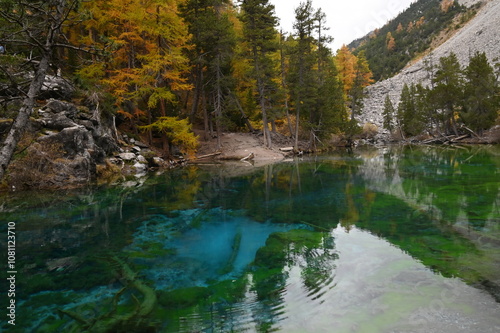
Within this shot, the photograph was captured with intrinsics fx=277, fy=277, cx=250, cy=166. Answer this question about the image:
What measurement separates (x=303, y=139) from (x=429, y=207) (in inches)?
Answer: 1079

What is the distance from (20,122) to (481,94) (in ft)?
145

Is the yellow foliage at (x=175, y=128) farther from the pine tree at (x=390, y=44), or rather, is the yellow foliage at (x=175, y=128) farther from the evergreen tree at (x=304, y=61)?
the pine tree at (x=390, y=44)

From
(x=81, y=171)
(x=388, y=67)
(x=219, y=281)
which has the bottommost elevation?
(x=219, y=281)

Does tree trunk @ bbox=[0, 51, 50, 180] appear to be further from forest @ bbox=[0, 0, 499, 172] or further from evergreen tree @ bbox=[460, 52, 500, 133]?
evergreen tree @ bbox=[460, 52, 500, 133]

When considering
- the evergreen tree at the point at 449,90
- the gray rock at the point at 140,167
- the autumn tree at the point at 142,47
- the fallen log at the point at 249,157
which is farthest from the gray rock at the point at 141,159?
the evergreen tree at the point at 449,90

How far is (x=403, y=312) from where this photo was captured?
3.71m

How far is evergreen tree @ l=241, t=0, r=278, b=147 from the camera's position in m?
27.0

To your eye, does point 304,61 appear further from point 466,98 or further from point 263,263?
point 263,263

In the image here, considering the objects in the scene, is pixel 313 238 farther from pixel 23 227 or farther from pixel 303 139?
pixel 303 139

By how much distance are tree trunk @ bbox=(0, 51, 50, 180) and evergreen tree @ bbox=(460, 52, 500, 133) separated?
42.7 meters

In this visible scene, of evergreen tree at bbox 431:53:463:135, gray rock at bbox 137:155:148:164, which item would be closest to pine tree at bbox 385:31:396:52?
evergreen tree at bbox 431:53:463:135

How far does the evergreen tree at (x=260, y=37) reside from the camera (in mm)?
27031

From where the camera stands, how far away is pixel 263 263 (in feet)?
18.2

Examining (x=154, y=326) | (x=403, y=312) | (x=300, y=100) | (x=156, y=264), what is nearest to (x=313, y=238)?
(x=403, y=312)
